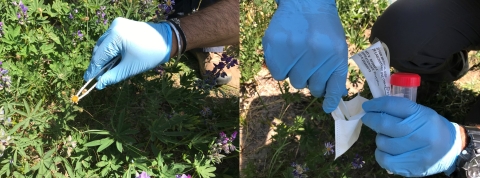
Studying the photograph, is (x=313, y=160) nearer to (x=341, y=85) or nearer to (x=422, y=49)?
(x=341, y=85)

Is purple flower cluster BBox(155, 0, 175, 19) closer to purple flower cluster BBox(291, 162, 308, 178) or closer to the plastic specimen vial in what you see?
purple flower cluster BBox(291, 162, 308, 178)

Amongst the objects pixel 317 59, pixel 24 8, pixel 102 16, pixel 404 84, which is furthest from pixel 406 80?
pixel 24 8

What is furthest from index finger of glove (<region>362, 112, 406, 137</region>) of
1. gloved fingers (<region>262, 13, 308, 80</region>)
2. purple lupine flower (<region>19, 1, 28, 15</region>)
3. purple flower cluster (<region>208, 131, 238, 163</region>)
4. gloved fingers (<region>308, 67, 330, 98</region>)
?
purple lupine flower (<region>19, 1, 28, 15</region>)

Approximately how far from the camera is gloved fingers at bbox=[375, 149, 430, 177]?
5.21ft

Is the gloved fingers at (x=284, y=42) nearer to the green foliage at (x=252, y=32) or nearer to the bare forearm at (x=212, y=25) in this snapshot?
the bare forearm at (x=212, y=25)

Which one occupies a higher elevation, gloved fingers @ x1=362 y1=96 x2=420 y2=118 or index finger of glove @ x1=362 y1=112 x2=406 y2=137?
gloved fingers @ x1=362 y1=96 x2=420 y2=118

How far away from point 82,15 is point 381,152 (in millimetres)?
1499

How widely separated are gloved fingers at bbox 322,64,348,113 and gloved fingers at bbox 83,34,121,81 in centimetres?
82

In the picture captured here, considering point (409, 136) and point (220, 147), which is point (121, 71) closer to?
point (220, 147)

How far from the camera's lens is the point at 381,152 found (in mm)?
1645

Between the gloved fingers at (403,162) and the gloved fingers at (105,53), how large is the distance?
43.1 inches

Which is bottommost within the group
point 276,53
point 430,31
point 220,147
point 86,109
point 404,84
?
point 220,147

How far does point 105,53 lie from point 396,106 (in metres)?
1.12

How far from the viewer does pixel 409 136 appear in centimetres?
156
